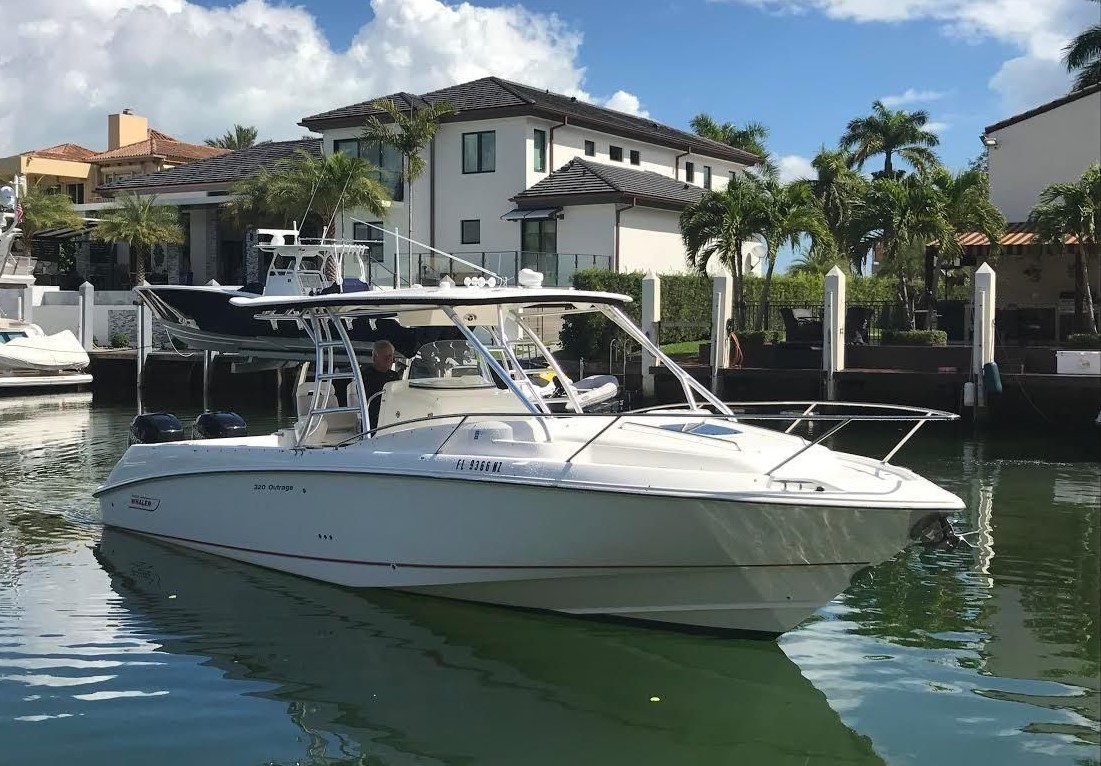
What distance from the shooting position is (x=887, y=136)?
52.6 meters

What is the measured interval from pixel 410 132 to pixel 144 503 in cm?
2536

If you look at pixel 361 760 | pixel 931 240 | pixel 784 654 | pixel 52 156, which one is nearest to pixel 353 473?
pixel 361 760

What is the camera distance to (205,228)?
42.6m

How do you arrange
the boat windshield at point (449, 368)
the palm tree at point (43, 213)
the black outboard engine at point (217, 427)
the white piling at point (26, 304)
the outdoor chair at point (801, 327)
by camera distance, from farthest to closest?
the palm tree at point (43, 213), the white piling at point (26, 304), the outdoor chair at point (801, 327), the black outboard engine at point (217, 427), the boat windshield at point (449, 368)

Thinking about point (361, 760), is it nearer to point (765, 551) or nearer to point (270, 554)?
point (765, 551)

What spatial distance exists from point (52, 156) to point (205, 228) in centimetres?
2834

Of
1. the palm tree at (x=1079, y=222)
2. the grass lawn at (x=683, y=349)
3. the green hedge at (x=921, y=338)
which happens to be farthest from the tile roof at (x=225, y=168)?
the palm tree at (x=1079, y=222)

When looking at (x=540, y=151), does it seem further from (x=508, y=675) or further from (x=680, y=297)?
(x=508, y=675)

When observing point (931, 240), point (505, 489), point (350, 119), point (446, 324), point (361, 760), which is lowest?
point (361, 760)

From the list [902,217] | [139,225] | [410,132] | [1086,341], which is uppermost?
[410,132]

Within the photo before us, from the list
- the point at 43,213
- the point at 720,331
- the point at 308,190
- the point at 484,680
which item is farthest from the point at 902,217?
the point at 43,213

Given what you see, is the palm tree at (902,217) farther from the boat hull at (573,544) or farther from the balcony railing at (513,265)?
the boat hull at (573,544)

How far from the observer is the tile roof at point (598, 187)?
34.0 meters

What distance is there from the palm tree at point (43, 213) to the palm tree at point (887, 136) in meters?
34.4
